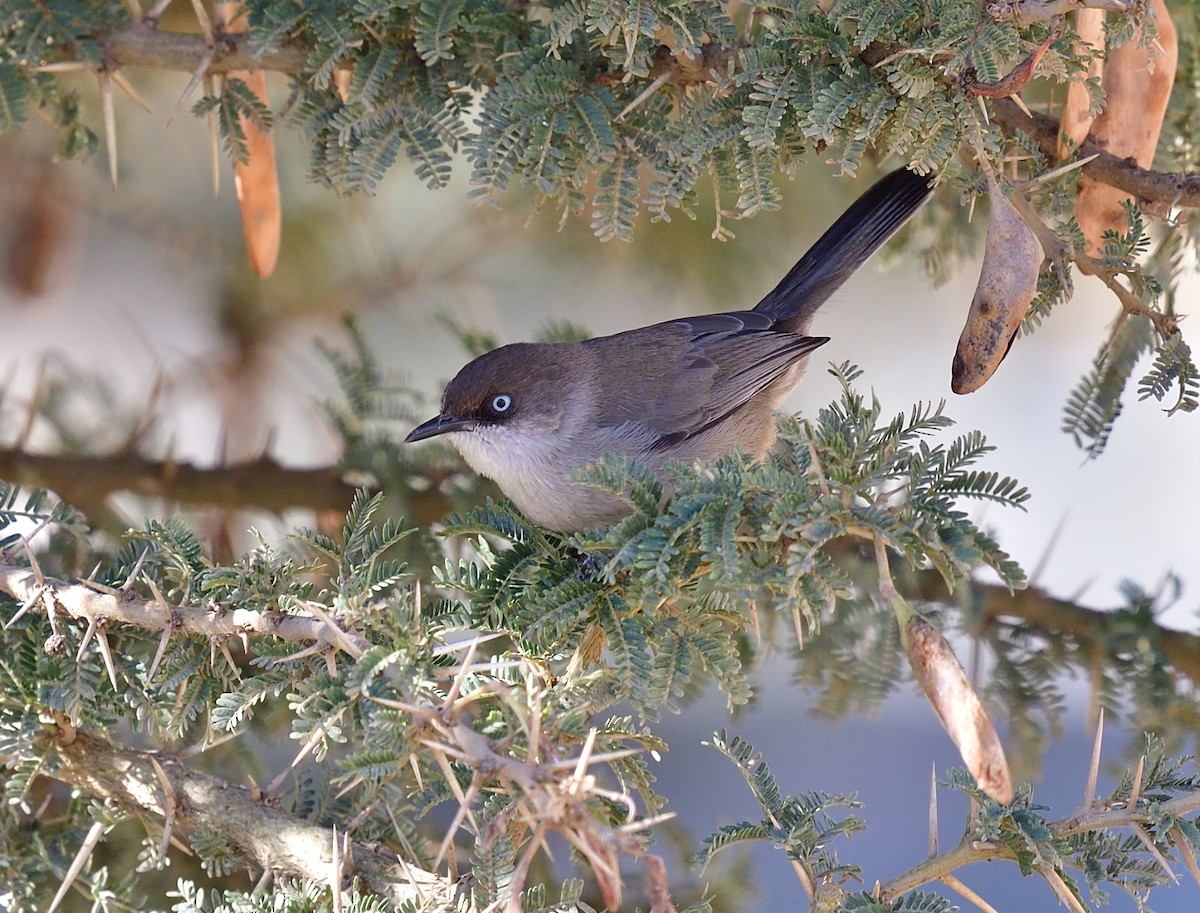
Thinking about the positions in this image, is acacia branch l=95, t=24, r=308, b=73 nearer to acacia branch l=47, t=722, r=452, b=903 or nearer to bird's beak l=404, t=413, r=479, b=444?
bird's beak l=404, t=413, r=479, b=444

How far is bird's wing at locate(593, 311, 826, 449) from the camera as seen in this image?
149 inches

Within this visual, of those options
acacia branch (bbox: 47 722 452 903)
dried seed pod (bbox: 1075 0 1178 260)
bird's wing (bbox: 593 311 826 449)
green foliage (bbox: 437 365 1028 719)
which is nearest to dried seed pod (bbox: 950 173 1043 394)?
green foliage (bbox: 437 365 1028 719)

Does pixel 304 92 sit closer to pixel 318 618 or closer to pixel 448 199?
pixel 318 618

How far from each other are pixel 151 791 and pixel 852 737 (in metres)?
4.85

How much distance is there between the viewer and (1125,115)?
245 cm

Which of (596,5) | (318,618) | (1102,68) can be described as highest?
(1102,68)

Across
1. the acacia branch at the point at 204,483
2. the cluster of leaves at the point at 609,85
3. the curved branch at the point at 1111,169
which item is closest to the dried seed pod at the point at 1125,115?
the curved branch at the point at 1111,169

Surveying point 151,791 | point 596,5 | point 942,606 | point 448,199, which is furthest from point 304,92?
point 448,199

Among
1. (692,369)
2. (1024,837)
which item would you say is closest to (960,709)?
(1024,837)

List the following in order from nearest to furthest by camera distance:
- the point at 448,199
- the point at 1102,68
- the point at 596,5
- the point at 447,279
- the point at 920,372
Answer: the point at 596,5 < the point at 1102,68 < the point at 447,279 < the point at 448,199 < the point at 920,372

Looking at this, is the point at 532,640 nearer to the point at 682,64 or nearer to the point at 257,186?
the point at 682,64

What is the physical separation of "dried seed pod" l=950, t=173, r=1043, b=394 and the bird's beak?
5.59 ft

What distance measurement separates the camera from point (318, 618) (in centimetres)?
186

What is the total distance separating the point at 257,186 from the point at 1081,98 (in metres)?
1.95
